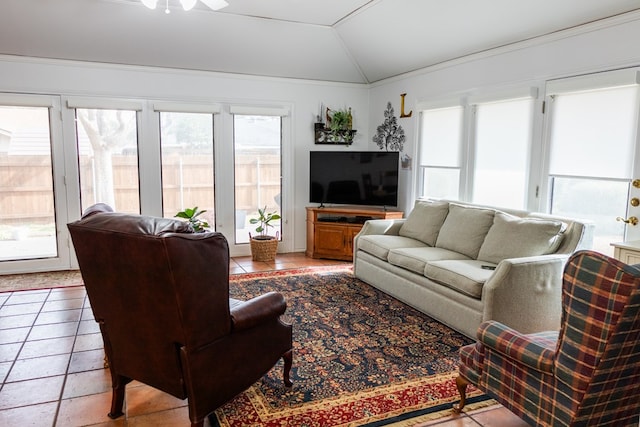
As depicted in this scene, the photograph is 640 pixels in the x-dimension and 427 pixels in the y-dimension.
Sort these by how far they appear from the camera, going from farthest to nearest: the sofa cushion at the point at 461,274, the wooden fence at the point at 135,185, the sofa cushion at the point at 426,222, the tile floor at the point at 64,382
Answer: the wooden fence at the point at 135,185
the sofa cushion at the point at 426,222
the sofa cushion at the point at 461,274
the tile floor at the point at 64,382

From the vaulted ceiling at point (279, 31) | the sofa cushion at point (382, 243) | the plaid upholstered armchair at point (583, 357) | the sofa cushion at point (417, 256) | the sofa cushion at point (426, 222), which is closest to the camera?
the plaid upholstered armchair at point (583, 357)

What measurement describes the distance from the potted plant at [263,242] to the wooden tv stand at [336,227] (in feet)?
1.65

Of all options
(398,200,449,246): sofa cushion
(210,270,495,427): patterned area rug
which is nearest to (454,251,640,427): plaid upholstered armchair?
(210,270,495,427): patterned area rug

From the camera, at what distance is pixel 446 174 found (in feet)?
17.6

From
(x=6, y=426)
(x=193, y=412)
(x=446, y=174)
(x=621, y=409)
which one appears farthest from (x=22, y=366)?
(x=446, y=174)

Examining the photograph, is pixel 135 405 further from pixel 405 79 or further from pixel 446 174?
pixel 405 79

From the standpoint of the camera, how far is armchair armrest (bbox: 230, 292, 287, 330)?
223 cm

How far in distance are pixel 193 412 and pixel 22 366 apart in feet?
5.55

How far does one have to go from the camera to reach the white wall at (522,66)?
3517mm

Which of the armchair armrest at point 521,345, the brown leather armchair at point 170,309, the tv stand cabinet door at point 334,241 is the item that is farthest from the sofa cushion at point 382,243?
the brown leather armchair at point 170,309

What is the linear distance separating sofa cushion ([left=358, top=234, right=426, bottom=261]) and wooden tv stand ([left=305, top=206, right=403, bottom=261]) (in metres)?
0.89

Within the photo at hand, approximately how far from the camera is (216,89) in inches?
233

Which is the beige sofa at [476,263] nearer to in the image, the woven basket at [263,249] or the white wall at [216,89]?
the woven basket at [263,249]

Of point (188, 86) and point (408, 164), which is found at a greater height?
point (188, 86)
